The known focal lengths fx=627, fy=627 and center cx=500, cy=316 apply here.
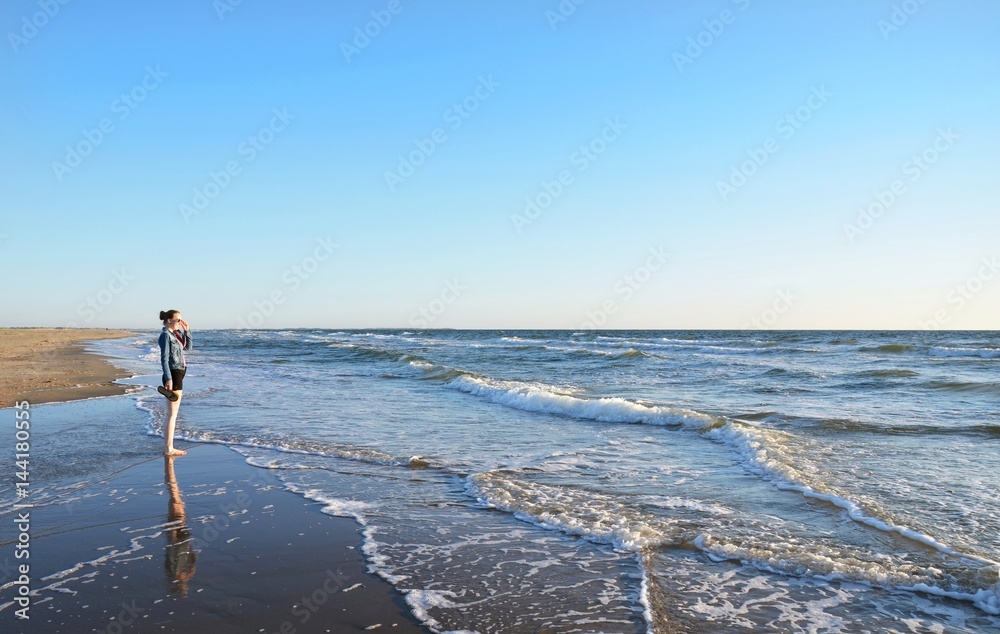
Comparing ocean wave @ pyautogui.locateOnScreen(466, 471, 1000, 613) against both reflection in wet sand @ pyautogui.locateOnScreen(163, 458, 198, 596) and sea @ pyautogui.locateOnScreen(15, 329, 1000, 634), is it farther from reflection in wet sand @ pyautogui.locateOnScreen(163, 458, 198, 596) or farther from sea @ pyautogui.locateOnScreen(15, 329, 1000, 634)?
reflection in wet sand @ pyautogui.locateOnScreen(163, 458, 198, 596)

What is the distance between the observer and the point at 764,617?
3943mm

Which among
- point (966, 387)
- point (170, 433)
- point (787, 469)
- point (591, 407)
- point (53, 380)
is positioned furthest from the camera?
point (966, 387)

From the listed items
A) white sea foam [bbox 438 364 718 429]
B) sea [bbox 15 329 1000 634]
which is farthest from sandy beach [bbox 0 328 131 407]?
white sea foam [bbox 438 364 718 429]

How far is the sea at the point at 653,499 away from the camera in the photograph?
4129 millimetres

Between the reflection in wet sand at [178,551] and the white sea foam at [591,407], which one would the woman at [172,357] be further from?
the white sea foam at [591,407]

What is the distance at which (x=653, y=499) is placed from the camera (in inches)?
261

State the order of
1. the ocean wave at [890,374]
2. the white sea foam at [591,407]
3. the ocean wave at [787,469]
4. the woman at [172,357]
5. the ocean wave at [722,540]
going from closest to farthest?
the ocean wave at [722,540] < the ocean wave at [787,469] < the woman at [172,357] < the white sea foam at [591,407] < the ocean wave at [890,374]

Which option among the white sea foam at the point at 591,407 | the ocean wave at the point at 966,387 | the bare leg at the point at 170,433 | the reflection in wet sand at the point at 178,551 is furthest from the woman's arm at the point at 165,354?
the ocean wave at the point at 966,387

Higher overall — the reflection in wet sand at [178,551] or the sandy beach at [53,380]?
the sandy beach at [53,380]

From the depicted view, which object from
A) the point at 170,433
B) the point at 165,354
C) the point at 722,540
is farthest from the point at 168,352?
the point at 722,540

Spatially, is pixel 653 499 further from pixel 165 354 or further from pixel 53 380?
pixel 53 380

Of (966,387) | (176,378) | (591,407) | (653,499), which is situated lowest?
(653,499)

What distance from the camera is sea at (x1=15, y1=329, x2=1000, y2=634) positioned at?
13.5 feet

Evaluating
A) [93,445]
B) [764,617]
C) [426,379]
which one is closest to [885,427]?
[764,617]
